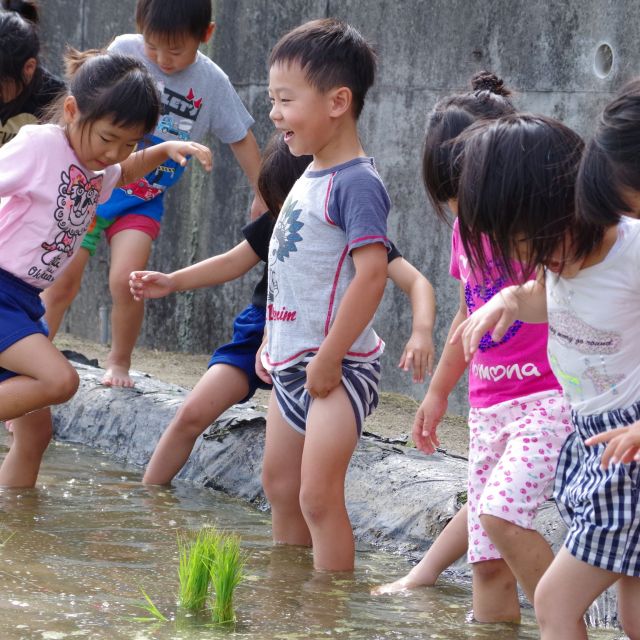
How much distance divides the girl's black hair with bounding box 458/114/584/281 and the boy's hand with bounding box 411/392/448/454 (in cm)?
66

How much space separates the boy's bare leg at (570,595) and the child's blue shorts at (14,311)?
225cm

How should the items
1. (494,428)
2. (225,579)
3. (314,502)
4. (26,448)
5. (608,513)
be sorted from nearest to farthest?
(608,513), (225,579), (494,428), (314,502), (26,448)

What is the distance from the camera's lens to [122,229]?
5.63 metres

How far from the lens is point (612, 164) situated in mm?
2473

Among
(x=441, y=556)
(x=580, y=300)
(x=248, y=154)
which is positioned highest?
(x=248, y=154)

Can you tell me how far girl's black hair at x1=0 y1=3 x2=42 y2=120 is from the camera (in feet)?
16.2

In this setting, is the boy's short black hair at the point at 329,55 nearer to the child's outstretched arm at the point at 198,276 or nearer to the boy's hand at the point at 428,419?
the child's outstretched arm at the point at 198,276

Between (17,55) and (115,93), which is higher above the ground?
(17,55)

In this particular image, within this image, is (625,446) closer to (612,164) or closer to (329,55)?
(612,164)

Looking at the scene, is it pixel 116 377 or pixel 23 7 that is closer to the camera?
pixel 23 7

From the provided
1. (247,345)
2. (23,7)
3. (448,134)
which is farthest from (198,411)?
(23,7)

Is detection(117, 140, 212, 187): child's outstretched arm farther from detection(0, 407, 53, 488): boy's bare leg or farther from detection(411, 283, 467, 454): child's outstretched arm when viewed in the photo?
detection(411, 283, 467, 454): child's outstretched arm

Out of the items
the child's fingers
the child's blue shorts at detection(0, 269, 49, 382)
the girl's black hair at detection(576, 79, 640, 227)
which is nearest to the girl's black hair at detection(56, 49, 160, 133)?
the child's blue shorts at detection(0, 269, 49, 382)

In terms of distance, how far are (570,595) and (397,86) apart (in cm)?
457
